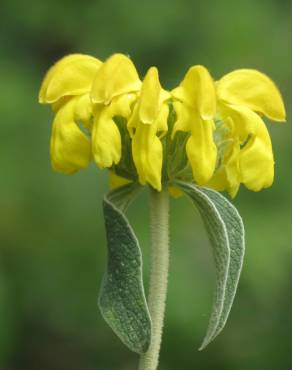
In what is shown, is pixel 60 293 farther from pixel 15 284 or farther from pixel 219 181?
pixel 219 181

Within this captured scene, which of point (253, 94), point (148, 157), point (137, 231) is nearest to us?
point (148, 157)

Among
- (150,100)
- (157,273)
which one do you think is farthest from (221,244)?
(150,100)

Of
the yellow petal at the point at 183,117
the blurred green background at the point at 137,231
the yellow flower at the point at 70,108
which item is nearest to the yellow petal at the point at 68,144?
the yellow flower at the point at 70,108

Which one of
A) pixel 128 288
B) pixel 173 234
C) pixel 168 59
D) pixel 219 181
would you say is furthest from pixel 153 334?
pixel 168 59

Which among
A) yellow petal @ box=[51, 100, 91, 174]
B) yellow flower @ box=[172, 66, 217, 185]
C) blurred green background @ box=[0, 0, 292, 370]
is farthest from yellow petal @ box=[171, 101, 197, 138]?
blurred green background @ box=[0, 0, 292, 370]

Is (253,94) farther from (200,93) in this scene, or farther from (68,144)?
(68,144)

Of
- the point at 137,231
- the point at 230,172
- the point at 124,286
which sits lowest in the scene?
the point at 137,231

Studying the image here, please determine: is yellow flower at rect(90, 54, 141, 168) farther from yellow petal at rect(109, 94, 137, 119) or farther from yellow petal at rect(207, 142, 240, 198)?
yellow petal at rect(207, 142, 240, 198)
